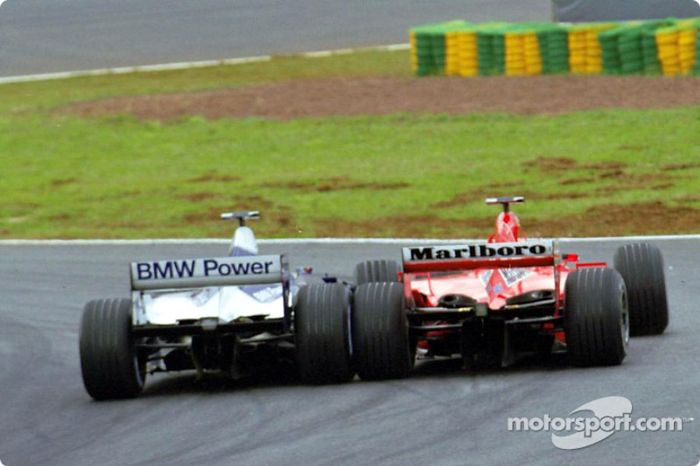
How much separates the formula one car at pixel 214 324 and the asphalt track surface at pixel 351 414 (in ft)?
0.64

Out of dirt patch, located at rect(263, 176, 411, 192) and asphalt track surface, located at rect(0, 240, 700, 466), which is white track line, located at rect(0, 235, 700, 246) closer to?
dirt patch, located at rect(263, 176, 411, 192)

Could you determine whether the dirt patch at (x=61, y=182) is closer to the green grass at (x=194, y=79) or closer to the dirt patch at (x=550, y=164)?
the green grass at (x=194, y=79)

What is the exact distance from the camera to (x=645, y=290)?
1314 cm

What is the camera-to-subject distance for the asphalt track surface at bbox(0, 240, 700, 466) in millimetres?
9047

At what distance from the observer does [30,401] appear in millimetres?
12023

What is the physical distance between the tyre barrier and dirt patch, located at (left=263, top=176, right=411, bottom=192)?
289 inches

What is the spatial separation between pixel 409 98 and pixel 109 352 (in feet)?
73.5

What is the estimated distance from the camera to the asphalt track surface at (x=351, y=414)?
9047 mm

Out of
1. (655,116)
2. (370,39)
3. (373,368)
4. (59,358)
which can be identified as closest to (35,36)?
(370,39)

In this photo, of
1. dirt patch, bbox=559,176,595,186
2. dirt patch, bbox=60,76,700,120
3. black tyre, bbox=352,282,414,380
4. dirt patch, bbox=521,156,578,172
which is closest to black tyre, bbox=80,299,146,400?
black tyre, bbox=352,282,414,380

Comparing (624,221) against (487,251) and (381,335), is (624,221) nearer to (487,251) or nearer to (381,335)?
(487,251)

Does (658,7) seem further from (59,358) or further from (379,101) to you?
(59,358)

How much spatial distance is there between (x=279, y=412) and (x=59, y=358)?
398cm

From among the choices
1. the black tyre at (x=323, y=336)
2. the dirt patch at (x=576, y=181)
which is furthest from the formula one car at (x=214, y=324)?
the dirt patch at (x=576, y=181)
